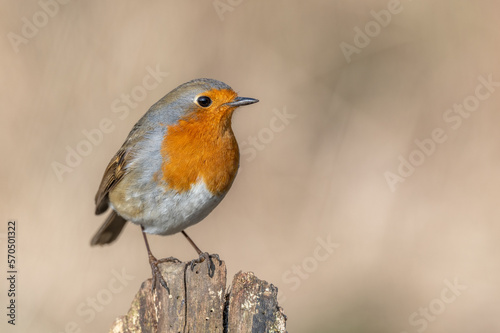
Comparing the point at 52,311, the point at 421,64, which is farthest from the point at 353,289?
the point at 52,311

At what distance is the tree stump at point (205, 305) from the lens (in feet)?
11.1

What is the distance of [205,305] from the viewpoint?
3447 millimetres

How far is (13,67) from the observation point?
6543 mm

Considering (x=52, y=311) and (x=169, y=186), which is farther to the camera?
(x=52, y=311)

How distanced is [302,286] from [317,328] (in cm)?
53

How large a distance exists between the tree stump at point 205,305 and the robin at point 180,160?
64cm

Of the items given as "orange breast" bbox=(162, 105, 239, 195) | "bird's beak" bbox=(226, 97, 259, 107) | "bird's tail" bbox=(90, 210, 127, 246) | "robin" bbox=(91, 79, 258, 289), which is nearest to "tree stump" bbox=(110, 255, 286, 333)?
"robin" bbox=(91, 79, 258, 289)

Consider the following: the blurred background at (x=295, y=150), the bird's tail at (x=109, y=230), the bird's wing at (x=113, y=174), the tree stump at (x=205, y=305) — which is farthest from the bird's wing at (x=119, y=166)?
the blurred background at (x=295, y=150)

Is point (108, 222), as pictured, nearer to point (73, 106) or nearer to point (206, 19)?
point (73, 106)

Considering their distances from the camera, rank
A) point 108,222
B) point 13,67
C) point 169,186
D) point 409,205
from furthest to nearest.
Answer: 1. point 409,205
2. point 13,67
3. point 108,222
4. point 169,186

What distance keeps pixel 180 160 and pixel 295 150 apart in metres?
3.52

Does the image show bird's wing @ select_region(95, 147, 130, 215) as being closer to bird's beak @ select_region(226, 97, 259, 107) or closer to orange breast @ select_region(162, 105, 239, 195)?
orange breast @ select_region(162, 105, 239, 195)

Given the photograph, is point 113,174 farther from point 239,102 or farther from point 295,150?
point 295,150

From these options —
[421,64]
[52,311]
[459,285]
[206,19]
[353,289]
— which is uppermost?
[421,64]
